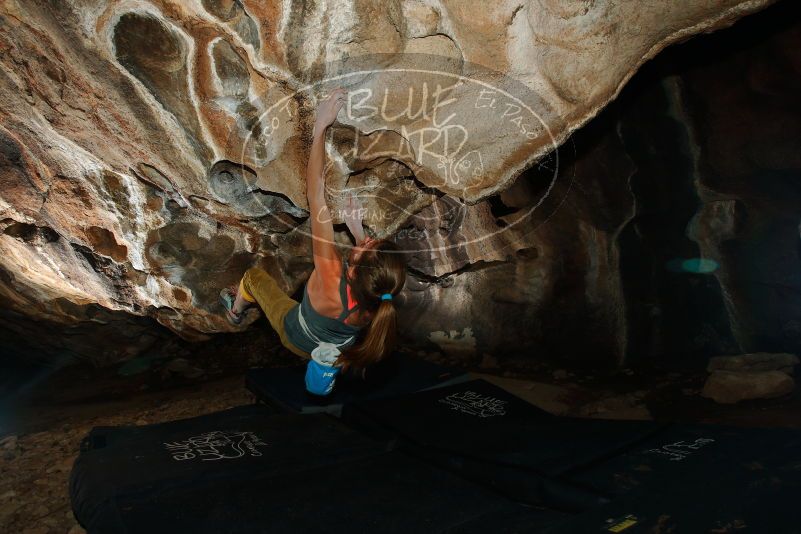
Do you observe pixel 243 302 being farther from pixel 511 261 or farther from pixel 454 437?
pixel 511 261

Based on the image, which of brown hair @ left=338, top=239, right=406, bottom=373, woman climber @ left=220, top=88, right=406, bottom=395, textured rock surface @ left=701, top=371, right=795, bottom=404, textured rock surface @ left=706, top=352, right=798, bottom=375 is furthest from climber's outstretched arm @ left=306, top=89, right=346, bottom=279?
textured rock surface @ left=706, top=352, right=798, bottom=375

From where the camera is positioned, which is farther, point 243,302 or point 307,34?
point 243,302

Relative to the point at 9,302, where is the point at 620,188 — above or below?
above

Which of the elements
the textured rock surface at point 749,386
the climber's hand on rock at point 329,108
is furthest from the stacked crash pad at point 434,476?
the climber's hand on rock at point 329,108

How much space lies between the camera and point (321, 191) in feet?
8.86

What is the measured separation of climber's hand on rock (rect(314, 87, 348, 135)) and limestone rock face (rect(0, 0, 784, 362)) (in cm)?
5

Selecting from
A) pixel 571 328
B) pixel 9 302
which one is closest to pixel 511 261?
pixel 571 328

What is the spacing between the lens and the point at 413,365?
408 centimetres

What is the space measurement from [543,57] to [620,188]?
5.58 ft

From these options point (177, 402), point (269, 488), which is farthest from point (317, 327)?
point (177, 402)

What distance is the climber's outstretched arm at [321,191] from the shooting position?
250cm

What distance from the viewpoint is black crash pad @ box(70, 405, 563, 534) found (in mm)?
1991

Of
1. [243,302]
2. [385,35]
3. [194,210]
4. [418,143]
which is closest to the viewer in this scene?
[385,35]

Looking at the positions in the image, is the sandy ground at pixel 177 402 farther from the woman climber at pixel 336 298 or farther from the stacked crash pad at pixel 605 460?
the woman climber at pixel 336 298
